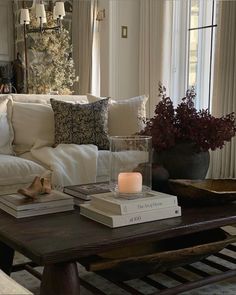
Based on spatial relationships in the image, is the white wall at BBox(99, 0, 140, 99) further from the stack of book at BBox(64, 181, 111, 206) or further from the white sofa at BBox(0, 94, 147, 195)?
the stack of book at BBox(64, 181, 111, 206)

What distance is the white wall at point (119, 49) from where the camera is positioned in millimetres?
5672

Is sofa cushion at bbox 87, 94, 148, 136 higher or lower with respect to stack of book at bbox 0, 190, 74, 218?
higher

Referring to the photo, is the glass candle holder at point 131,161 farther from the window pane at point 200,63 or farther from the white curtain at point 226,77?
the window pane at point 200,63

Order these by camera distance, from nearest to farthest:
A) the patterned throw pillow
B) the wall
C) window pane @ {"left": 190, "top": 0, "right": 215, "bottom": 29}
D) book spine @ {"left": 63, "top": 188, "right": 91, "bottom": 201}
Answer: book spine @ {"left": 63, "top": 188, "right": 91, "bottom": 201}
the patterned throw pillow
window pane @ {"left": 190, "top": 0, "right": 215, "bottom": 29}
the wall

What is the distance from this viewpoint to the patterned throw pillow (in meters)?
3.28

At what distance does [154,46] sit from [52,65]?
4.47 feet

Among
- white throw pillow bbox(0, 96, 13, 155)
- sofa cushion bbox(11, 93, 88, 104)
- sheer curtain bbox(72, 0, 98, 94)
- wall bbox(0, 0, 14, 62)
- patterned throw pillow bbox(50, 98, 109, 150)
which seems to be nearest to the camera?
white throw pillow bbox(0, 96, 13, 155)

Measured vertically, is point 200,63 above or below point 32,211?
above

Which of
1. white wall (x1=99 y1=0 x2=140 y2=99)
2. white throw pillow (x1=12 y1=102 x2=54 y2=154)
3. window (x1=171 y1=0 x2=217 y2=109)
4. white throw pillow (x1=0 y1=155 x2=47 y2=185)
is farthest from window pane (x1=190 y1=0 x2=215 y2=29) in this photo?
white throw pillow (x1=0 y1=155 x2=47 y2=185)

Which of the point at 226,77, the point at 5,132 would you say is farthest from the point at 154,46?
the point at 5,132

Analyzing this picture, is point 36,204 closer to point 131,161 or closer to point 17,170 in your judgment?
point 131,161

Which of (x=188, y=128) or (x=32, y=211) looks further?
(x=188, y=128)

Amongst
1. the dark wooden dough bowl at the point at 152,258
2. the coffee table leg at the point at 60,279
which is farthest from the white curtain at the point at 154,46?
the coffee table leg at the point at 60,279

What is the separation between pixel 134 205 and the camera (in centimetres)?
157
